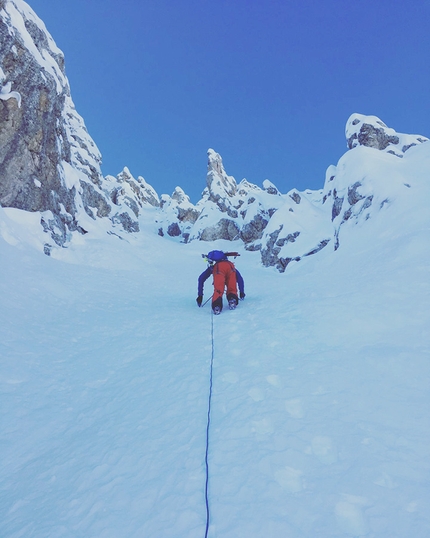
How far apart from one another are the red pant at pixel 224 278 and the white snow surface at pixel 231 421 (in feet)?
3.93

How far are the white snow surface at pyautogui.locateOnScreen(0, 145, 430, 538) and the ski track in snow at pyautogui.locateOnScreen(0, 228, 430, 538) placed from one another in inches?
0.6

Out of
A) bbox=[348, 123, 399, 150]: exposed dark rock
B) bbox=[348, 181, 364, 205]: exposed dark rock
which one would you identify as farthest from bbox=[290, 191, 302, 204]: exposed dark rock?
bbox=[348, 181, 364, 205]: exposed dark rock

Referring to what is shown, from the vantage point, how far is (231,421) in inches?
132

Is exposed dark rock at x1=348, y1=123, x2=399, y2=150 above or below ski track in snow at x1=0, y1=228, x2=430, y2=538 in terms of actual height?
above

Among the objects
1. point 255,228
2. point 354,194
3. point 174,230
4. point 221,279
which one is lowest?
point 221,279

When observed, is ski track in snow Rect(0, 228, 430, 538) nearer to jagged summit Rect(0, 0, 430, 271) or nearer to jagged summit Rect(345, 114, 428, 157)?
jagged summit Rect(0, 0, 430, 271)

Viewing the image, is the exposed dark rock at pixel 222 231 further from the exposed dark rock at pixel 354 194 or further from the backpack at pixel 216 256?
the backpack at pixel 216 256

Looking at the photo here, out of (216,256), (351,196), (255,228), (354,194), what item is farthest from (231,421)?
(255,228)

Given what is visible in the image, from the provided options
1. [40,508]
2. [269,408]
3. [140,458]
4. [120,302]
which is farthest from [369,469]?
[120,302]

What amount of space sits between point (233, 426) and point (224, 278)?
5.99 m

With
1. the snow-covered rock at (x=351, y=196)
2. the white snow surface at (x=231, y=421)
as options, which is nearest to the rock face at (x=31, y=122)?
the white snow surface at (x=231, y=421)

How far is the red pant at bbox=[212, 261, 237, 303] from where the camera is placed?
352 inches

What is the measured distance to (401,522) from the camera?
79.2 inches

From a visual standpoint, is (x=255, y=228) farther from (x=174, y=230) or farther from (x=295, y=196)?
(x=174, y=230)
